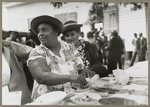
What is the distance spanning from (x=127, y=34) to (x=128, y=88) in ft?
1.51

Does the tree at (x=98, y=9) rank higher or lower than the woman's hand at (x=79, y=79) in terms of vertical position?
higher

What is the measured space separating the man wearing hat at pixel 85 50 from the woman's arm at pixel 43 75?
8.8 inches

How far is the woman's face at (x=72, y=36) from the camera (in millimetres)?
2152

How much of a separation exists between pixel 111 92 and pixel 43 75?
51 cm

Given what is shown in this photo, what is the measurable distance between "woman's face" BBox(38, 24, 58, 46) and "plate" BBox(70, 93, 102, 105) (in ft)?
1.54

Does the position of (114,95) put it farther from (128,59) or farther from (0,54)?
(0,54)

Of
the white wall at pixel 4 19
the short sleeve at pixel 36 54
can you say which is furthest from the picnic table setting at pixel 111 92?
the white wall at pixel 4 19

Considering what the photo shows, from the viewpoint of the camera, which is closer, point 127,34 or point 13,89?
point 13,89

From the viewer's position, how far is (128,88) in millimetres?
2029

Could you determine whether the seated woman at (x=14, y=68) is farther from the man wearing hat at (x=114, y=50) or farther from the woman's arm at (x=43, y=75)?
the man wearing hat at (x=114, y=50)

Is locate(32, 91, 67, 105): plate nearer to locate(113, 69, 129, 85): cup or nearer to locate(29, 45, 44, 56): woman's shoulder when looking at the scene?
locate(29, 45, 44, 56): woman's shoulder

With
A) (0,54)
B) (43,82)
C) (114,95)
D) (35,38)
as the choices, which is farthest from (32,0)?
(114,95)

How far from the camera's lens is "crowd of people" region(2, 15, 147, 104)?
203cm

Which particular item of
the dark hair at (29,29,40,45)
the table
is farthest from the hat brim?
the table
